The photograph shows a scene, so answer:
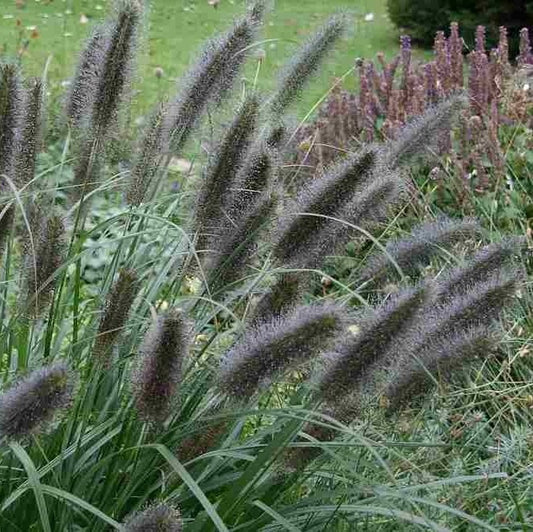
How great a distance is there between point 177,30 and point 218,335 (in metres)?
11.8

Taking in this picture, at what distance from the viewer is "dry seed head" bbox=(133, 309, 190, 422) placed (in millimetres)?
1715

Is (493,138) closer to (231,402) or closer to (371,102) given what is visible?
(371,102)

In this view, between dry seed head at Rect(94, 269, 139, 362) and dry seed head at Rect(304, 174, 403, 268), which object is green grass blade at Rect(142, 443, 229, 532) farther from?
dry seed head at Rect(304, 174, 403, 268)

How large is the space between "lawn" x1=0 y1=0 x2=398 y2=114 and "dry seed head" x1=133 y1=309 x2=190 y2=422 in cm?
788

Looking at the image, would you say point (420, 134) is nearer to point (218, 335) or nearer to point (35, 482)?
point (218, 335)

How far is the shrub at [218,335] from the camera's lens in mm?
1760

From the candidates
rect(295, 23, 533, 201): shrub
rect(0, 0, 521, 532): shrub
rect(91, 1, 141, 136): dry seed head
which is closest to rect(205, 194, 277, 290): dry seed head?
rect(0, 0, 521, 532): shrub

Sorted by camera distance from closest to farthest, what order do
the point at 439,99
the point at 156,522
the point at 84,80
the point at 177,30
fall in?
the point at 156,522
the point at 84,80
the point at 439,99
the point at 177,30

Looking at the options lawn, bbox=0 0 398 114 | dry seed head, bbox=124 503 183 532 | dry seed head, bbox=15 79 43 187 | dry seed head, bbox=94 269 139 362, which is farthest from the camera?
lawn, bbox=0 0 398 114

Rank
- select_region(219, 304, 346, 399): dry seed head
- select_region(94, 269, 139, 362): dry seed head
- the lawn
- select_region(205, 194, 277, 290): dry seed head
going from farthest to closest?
the lawn
select_region(205, 194, 277, 290): dry seed head
select_region(94, 269, 139, 362): dry seed head
select_region(219, 304, 346, 399): dry seed head

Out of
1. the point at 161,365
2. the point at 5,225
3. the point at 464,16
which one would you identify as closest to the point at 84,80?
the point at 5,225

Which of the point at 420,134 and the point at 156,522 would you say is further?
the point at 420,134

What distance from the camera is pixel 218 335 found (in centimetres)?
227

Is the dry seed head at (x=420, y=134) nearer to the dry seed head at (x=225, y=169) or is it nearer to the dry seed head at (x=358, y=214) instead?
the dry seed head at (x=358, y=214)
